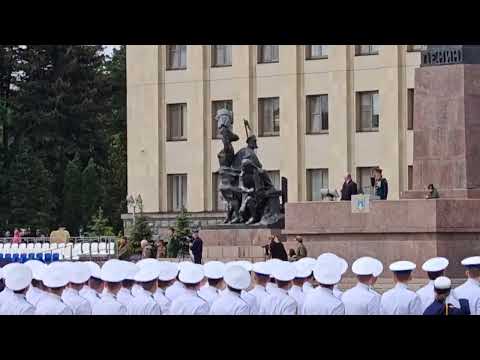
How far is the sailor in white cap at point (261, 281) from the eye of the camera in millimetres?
12448

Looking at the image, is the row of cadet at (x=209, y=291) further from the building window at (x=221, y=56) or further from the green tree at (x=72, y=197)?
the green tree at (x=72, y=197)

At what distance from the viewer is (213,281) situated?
12539 millimetres

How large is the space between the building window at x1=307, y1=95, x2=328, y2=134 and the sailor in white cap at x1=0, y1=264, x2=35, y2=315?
5100cm

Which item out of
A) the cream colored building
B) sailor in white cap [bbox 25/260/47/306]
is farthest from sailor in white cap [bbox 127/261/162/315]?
the cream colored building

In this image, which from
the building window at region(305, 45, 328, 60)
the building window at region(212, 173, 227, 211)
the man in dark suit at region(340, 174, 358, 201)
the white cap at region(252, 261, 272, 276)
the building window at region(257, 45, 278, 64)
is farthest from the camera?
the building window at region(212, 173, 227, 211)

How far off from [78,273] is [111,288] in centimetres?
29

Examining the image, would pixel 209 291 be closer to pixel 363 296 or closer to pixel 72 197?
pixel 363 296

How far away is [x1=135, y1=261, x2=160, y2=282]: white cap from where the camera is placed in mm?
12477

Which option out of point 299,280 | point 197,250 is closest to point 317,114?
point 197,250

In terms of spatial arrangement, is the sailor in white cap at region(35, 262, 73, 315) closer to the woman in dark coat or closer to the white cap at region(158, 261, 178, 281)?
the white cap at region(158, 261, 178, 281)
